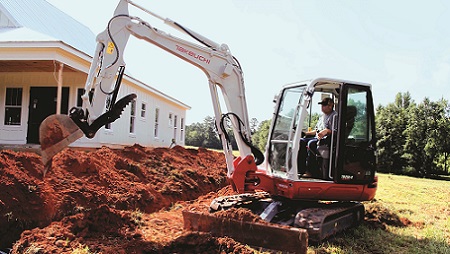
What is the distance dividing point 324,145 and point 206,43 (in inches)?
105

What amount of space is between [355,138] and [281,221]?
185 cm

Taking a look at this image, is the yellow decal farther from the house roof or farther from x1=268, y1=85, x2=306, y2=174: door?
the house roof

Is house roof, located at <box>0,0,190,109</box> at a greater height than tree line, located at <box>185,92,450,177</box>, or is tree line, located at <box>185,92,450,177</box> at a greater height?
house roof, located at <box>0,0,190,109</box>

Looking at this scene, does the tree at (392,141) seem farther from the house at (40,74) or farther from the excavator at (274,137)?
the excavator at (274,137)

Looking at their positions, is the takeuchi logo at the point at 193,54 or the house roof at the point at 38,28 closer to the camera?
the takeuchi logo at the point at 193,54

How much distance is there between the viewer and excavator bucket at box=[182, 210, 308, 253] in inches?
194

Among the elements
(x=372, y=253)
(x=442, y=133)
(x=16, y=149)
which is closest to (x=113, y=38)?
(x=372, y=253)

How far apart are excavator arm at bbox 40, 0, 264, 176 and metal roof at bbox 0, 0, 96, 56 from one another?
276 inches

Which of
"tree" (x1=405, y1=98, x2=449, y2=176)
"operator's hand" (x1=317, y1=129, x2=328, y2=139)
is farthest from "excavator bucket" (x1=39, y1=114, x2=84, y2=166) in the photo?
"tree" (x1=405, y1=98, x2=449, y2=176)

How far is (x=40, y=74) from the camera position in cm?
1371

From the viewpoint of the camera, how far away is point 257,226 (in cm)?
525

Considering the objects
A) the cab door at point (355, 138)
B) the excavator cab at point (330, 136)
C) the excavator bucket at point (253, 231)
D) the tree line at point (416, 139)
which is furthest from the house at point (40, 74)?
the tree line at point (416, 139)

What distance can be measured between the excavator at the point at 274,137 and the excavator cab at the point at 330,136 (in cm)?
2

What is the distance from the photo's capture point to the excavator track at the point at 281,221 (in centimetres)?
507
